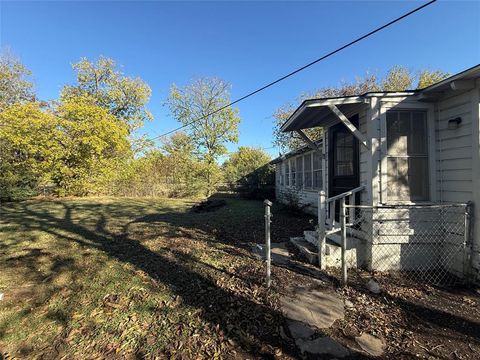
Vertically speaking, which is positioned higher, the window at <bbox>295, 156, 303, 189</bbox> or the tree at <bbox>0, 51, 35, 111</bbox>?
the tree at <bbox>0, 51, 35, 111</bbox>

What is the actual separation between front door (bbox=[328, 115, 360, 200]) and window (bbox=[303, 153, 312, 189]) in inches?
182

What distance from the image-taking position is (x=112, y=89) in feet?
78.8

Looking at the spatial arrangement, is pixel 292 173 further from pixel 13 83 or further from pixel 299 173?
pixel 13 83

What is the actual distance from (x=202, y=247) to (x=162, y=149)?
20367 millimetres

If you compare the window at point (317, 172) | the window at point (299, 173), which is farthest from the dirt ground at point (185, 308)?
the window at point (299, 173)

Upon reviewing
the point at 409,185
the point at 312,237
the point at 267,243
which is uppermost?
the point at 409,185

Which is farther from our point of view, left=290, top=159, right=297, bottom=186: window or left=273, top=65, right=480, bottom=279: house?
left=290, top=159, right=297, bottom=186: window

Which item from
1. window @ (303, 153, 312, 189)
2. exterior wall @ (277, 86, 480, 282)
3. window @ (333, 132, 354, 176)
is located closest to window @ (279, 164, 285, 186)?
window @ (303, 153, 312, 189)

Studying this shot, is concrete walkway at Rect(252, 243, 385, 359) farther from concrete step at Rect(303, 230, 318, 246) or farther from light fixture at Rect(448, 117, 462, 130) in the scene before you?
light fixture at Rect(448, 117, 462, 130)

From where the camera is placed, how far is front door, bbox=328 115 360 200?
5.47 metres

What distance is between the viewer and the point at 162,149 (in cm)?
2483

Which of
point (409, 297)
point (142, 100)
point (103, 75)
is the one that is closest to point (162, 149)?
point (142, 100)

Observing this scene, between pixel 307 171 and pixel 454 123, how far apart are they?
23.9 feet

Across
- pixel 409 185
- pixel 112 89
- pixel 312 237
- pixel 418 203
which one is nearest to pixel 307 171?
pixel 312 237
